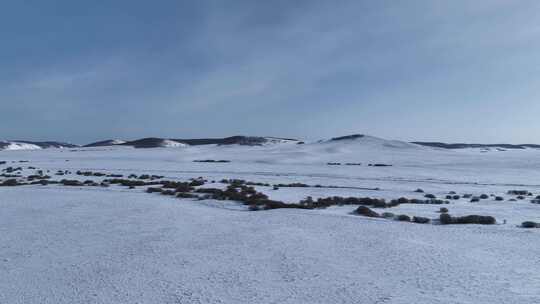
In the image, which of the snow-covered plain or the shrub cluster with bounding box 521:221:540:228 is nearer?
the snow-covered plain

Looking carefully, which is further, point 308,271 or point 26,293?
point 308,271

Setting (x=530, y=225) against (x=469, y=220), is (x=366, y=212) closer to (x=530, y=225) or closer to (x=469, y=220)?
(x=469, y=220)

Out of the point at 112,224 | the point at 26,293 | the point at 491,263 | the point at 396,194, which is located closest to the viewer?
the point at 26,293

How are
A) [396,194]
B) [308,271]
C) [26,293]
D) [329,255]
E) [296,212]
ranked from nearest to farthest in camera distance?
[26,293], [308,271], [329,255], [296,212], [396,194]

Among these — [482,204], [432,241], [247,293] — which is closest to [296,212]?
[432,241]

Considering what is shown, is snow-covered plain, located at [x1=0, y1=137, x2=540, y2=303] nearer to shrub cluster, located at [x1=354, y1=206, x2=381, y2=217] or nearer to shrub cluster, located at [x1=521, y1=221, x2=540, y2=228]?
shrub cluster, located at [x1=521, y1=221, x2=540, y2=228]

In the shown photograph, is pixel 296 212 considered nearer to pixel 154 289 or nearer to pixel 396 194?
pixel 154 289

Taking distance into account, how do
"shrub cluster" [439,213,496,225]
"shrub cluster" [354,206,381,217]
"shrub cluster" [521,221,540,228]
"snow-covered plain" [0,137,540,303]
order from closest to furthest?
1. "snow-covered plain" [0,137,540,303]
2. "shrub cluster" [521,221,540,228]
3. "shrub cluster" [439,213,496,225]
4. "shrub cluster" [354,206,381,217]

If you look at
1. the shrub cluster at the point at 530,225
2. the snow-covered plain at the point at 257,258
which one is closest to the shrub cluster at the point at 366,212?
the snow-covered plain at the point at 257,258

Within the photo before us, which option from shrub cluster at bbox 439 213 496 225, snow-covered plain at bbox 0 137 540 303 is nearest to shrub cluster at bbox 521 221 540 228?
snow-covered plain at bbox 0 137 540 303

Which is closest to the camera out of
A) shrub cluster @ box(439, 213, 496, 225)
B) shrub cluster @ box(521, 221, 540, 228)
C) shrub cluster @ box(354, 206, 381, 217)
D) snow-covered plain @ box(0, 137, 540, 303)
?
snow-covered plain @ box(0, 137, 540, 303)

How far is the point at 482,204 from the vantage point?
14.4 meters

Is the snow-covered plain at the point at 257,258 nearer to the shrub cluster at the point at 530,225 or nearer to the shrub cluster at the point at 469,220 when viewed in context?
the shrub cluster at the point at 530,225

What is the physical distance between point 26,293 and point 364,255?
17.3ft
